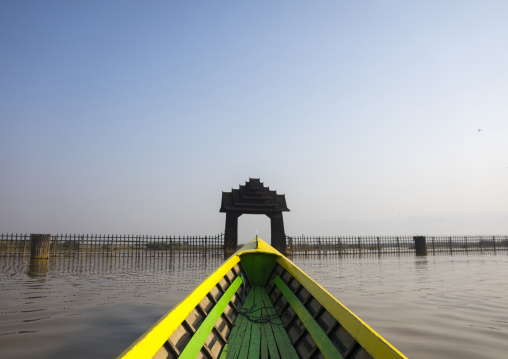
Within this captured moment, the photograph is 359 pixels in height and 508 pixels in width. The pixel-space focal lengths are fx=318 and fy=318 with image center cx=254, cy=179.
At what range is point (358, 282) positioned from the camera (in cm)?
1106

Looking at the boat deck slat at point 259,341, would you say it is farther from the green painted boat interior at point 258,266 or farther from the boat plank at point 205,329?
the green painted boat interior at point 258,266

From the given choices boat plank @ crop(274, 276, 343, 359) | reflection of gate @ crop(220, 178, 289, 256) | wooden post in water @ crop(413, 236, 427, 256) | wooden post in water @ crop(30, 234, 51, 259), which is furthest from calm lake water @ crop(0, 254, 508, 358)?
wooden post in water @ crop(413, 236, 427, 256)

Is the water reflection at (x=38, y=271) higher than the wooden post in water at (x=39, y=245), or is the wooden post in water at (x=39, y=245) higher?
the wooden post in water at (x=39, y=245)

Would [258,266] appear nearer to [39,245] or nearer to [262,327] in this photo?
[262,327]

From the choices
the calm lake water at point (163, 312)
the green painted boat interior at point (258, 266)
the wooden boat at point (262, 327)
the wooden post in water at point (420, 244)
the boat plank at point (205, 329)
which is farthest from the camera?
the wooden post in water at point (420, 244)

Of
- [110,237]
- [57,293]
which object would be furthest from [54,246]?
[57,293]

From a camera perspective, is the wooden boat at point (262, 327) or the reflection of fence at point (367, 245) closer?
the wooden boat at point (262, 327)

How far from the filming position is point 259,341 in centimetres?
394

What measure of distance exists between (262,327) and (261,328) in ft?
0.14

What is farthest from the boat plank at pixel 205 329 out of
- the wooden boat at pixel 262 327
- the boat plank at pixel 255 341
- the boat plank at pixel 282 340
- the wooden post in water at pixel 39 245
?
the wooden post in water at pixel 39 245

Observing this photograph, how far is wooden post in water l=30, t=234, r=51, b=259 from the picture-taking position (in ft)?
70.1

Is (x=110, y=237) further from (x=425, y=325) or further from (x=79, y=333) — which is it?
(x=425, y=325)

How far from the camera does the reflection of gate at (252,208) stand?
2567 cm

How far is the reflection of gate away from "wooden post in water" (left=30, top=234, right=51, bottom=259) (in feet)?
40.9
